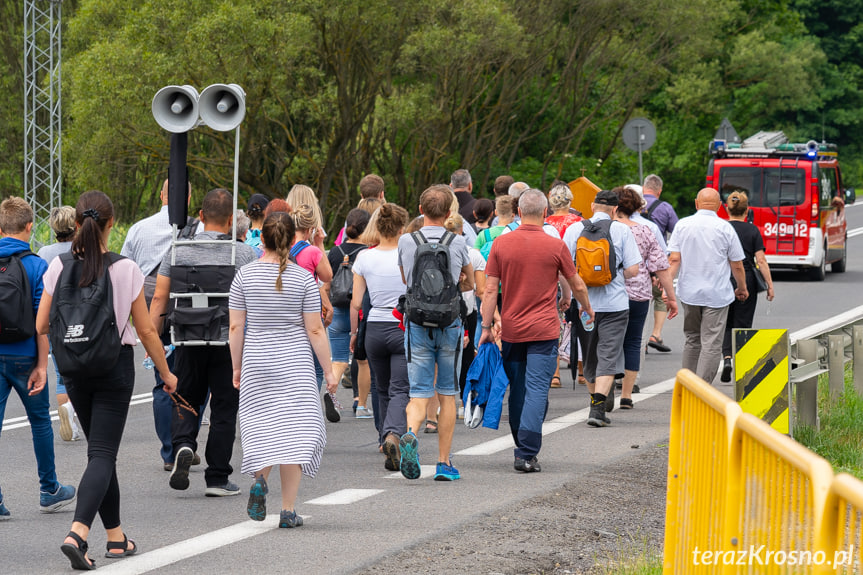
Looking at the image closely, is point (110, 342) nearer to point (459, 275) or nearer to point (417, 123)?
point (459, 275)

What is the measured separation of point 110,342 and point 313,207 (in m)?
3.57

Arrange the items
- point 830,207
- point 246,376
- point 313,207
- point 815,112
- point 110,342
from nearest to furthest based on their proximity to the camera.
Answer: point 110,342 → point 246,376 → point 313,207 → point 830,207 → point 815,112

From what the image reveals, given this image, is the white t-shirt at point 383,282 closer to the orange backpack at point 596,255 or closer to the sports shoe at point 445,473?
the sports shoe at point 445,473

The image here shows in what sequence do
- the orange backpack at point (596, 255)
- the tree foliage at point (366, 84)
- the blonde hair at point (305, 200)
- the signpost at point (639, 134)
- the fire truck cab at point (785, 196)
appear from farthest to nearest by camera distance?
the tree foliage at point (366, 84), the signpost at point (639, 134), the fire truck cab at point (785, 196), the orange backpack at point (596, 255), the blonde hair at point (305, 200)

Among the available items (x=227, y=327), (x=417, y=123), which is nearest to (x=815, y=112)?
(x=417, y=123)

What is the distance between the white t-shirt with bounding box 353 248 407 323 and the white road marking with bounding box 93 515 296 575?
185cm

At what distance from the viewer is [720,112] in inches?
1836

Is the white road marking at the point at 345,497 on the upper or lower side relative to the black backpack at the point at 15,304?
lower

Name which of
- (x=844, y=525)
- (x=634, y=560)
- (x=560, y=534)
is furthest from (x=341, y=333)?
(x=844, y=525)

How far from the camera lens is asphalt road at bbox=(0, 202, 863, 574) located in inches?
242

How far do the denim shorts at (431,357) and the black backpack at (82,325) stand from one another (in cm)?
234

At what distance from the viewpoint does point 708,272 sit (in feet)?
34.8

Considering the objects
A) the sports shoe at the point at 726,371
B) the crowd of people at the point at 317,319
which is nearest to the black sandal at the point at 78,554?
the crowd of people at the point at 317,319

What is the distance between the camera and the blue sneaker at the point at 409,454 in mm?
7734
